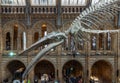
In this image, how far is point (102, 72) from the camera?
2486cm

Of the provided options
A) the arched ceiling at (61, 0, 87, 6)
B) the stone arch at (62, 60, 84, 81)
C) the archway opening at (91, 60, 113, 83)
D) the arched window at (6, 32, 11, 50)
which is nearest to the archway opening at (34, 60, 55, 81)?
the stone arch at (62, 60, 84, 81)

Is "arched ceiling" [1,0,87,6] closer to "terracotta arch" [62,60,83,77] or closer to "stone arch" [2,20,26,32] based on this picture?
"stone arch" [2,20,26,32]

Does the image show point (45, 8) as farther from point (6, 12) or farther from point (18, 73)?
point (18, 73)

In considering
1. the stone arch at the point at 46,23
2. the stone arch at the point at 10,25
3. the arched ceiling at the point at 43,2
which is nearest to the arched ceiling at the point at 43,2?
the arched ceiling at the point at 43,2

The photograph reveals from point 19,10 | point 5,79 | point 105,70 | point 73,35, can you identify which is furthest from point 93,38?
point 73,35

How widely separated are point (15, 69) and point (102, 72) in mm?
8027

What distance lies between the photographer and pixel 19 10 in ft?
72.9

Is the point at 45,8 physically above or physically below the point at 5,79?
above

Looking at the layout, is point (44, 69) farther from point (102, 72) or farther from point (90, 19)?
point (90, 19)

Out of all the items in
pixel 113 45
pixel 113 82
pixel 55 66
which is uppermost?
pixel 113 45

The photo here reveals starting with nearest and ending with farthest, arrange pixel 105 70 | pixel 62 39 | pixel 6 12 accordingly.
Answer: pixel 62 39
pixel 6 12
pixel 105 70

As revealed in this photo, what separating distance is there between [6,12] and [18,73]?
17.4 feet

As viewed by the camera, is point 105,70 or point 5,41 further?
point 105,70

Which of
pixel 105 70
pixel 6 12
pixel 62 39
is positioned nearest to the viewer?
pixel 62 39
